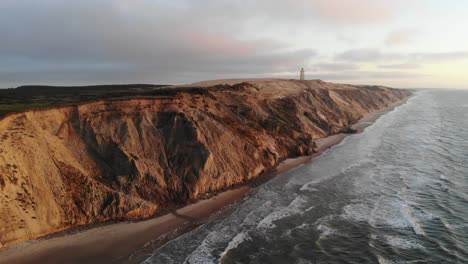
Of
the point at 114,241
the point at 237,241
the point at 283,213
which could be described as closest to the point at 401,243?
the point at 283,213

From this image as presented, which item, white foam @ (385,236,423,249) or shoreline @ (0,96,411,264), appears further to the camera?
white foam @ (385,236,423,249)

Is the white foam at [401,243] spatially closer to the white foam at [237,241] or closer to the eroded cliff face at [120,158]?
the white foam at [237,241]

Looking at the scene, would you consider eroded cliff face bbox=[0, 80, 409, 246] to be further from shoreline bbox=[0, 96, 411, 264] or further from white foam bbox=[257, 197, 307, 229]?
white foam bbox=[257, 197, 307, 229]

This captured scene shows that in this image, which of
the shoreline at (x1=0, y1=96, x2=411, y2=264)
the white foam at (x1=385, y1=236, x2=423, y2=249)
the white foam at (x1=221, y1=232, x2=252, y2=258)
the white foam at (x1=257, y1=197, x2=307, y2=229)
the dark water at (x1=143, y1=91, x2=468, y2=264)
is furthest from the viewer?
the white foam at (x1=257, y1=197, x2=307, y2=229)

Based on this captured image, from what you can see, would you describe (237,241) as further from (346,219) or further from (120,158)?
(120,158)

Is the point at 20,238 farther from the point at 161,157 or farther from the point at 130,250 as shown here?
the point at 161,157

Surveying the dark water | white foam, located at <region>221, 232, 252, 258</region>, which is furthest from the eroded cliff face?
white foam, located at <region>221, 232, 252, 258</region>

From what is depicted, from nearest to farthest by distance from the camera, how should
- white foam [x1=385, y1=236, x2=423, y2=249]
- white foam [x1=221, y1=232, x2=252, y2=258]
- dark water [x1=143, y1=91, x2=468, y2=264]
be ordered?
dark water [x1=143, y1=91, x2=468, y2=264], white foam [x1=385, y1=236, x2=423, y2=249], white foam [x1=221, y1=232, x2=252, y2=258]
